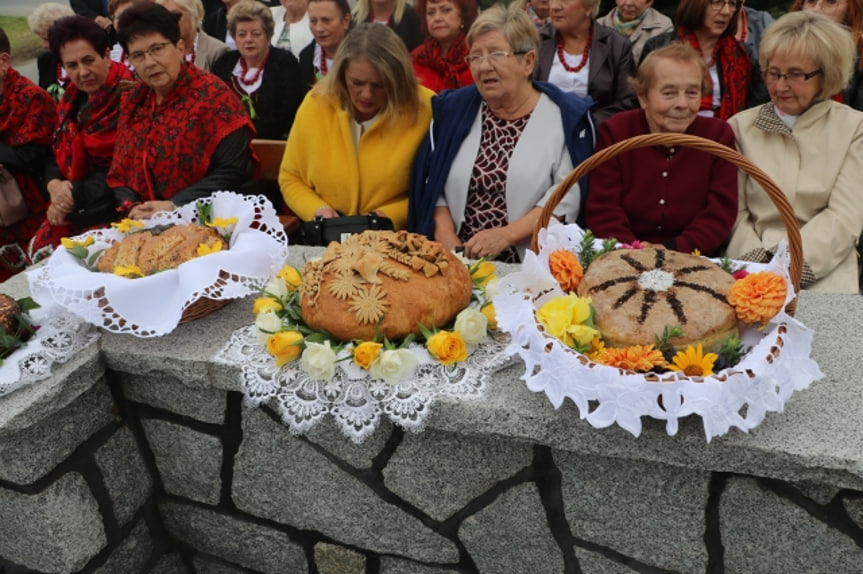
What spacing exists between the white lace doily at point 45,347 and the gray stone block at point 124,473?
34 centimetres

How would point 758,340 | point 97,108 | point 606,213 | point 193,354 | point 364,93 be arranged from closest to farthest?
point 758,340
point 193,354
point 606,213
point 364,93
point 97,108

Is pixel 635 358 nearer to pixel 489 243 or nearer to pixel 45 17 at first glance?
pixel 489 243

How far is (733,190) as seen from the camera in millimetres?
2592

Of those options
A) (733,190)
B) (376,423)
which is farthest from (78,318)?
(733,190)

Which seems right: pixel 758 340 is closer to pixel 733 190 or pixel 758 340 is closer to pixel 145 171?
pixel 733 190

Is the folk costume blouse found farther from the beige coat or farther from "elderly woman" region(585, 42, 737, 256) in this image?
the beige coat

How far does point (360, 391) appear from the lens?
63.7 inches

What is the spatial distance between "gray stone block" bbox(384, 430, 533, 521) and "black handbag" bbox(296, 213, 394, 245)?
128cm

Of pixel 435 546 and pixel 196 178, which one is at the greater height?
pixel 196 178

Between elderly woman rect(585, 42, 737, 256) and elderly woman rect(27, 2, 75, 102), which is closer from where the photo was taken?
elderly woman rect(585, 42, 737, 256)

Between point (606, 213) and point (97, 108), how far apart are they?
100 inches

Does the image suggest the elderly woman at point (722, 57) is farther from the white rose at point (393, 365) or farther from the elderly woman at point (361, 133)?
the white rose at point (393, 365)

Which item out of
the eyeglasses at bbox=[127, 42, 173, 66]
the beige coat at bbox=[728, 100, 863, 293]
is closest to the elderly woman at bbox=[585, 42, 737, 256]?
the beige coat at bbox=[728, 100, 863, 293]

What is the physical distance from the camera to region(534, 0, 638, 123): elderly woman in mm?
3436
